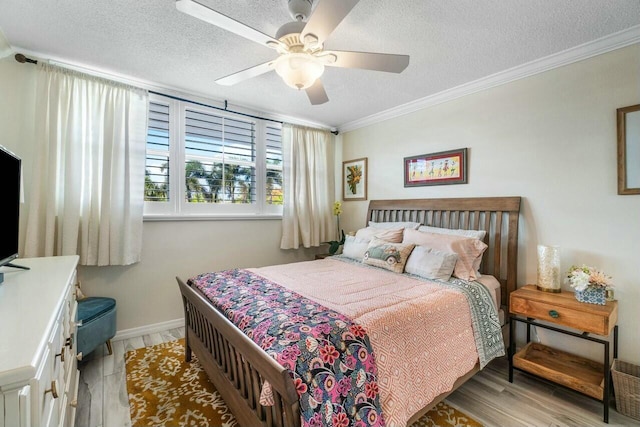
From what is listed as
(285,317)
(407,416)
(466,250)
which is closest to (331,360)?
(285,317)

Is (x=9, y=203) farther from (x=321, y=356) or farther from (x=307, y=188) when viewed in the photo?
(x=307, y=188)

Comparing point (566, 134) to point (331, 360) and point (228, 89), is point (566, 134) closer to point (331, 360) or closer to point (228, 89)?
point (331, 360)

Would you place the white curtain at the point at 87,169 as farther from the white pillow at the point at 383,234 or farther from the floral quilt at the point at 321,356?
the white pillow at the point at 383,234

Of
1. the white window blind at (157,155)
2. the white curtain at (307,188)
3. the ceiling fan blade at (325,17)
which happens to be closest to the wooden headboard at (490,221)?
the white curtain at (307,188)

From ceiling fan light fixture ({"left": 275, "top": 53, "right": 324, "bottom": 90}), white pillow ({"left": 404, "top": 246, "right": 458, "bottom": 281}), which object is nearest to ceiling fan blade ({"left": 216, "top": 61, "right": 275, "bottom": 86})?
ceiling fan light fixture ({"left": 275, "top": 53, "right": 324, "bottom": 90})

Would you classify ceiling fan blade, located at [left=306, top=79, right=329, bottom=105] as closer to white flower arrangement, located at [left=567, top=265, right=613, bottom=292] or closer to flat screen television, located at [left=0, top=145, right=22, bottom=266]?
flat screen television, located at [left=0, top=145, right=22, bottom=266]

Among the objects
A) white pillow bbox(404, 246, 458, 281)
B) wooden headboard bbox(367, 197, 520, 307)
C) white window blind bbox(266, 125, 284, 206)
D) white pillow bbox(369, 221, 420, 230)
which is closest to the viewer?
white pillow bbox(404, 246, 458, 281)

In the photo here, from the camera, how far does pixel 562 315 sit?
6.37 ft

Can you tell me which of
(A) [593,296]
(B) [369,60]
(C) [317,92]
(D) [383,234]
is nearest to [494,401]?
(A) [593,296]

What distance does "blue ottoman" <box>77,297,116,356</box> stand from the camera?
2174 millimetres

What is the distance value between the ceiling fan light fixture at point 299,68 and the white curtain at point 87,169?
189cm

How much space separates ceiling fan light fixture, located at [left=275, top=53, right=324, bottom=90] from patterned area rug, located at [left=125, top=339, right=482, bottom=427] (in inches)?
83.9

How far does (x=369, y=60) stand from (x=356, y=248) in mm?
1881

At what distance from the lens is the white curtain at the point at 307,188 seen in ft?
12.6
